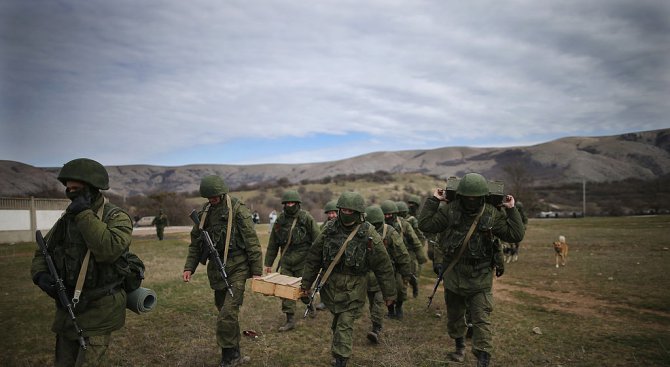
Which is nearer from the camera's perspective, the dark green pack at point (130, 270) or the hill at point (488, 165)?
the dark green pack at point (130, 270)

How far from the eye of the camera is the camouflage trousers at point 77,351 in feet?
12.1

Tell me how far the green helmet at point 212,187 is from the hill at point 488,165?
84.6m

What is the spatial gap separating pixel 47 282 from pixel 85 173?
3.46 feet

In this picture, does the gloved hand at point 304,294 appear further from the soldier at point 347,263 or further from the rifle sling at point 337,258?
the rifle sling at point 337,258

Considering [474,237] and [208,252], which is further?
[208,252]

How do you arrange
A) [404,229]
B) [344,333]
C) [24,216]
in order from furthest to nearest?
[24,216]
[404,229]
[344,333]

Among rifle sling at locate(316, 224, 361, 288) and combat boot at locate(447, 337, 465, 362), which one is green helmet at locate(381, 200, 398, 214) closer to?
combat boot at locate(447, 337, 465, 362)

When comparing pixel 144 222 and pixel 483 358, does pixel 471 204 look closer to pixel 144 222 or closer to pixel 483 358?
pixel 483 358

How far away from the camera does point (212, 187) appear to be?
5.85m

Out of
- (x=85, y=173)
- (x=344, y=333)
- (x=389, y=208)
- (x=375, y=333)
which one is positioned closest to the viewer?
(x=85, y=173)

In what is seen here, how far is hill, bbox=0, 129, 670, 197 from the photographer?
4557 inches

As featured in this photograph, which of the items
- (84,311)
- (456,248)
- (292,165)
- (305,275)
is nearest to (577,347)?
(456,248)

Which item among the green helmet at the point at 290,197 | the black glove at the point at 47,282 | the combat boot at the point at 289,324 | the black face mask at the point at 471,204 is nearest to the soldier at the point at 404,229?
the green helmet at the point at 290,197

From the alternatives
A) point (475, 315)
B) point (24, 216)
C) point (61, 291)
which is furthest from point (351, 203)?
point (24, 216)
